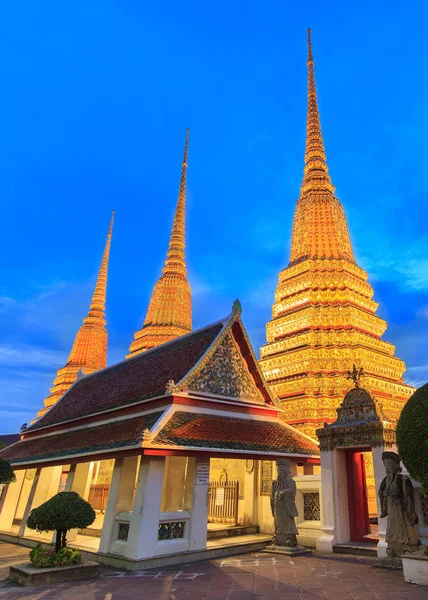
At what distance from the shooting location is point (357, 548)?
998 centimetres

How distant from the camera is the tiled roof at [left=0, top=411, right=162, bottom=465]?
10586 mm

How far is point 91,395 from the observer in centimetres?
1705

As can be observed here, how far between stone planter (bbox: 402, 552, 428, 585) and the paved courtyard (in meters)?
0.17

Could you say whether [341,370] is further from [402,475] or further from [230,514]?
[402,475]

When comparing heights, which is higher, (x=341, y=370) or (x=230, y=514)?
(x=341, y=370)

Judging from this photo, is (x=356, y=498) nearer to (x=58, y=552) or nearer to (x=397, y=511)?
(x=397, y=511)

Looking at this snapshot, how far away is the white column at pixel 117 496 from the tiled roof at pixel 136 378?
1940 mm

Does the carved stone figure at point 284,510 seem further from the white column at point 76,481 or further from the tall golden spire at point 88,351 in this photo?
the tall golden spire at point 88,351

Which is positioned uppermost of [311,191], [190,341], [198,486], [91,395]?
[311,191]

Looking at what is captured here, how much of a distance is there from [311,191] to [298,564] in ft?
80.2

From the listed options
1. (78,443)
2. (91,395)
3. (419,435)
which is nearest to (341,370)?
(91,395)

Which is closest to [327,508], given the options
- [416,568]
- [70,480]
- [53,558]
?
[416,568]

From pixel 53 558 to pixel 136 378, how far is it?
7199 mm

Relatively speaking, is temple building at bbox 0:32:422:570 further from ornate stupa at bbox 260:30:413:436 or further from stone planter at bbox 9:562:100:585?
stone planter at bbox 9:562:100:585
